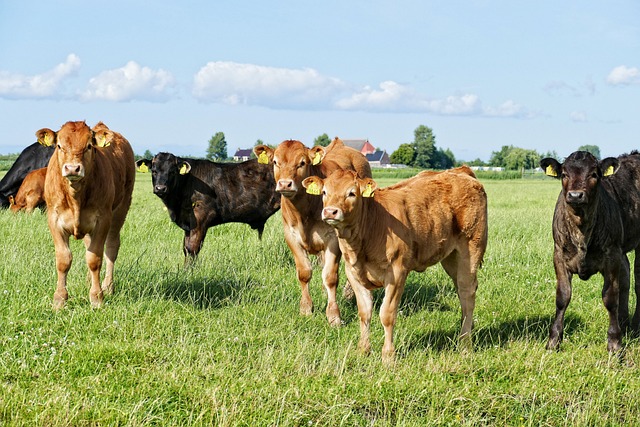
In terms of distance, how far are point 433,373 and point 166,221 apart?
10840 millimetres

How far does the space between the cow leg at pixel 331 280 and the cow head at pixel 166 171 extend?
4.03 metres

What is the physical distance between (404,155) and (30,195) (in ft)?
360

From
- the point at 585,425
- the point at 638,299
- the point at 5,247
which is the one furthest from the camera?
the point at 5,247

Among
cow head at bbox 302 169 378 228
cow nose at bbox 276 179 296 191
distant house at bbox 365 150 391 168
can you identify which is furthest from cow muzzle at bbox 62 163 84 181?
distant house at bbox 365 150 391 168

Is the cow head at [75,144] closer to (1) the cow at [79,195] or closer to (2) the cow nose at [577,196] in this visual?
(1) the cow at [79,195]

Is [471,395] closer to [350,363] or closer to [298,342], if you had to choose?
[350,363]

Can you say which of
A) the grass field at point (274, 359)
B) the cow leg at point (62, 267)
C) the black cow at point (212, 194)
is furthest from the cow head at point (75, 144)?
the black cow at point (212, 194)

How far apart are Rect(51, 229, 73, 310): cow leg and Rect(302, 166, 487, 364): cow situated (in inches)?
112

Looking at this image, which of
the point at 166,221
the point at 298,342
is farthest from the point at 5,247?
the point at 298,342

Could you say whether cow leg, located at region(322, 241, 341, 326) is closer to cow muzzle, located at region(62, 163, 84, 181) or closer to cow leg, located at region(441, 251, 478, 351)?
cow leg, located at region(441, 251, 478, 351)

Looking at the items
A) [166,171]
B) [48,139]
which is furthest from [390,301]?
[166,171]

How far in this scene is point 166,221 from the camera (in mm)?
16109

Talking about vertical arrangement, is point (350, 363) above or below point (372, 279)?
below

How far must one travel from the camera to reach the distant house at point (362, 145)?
133 m
